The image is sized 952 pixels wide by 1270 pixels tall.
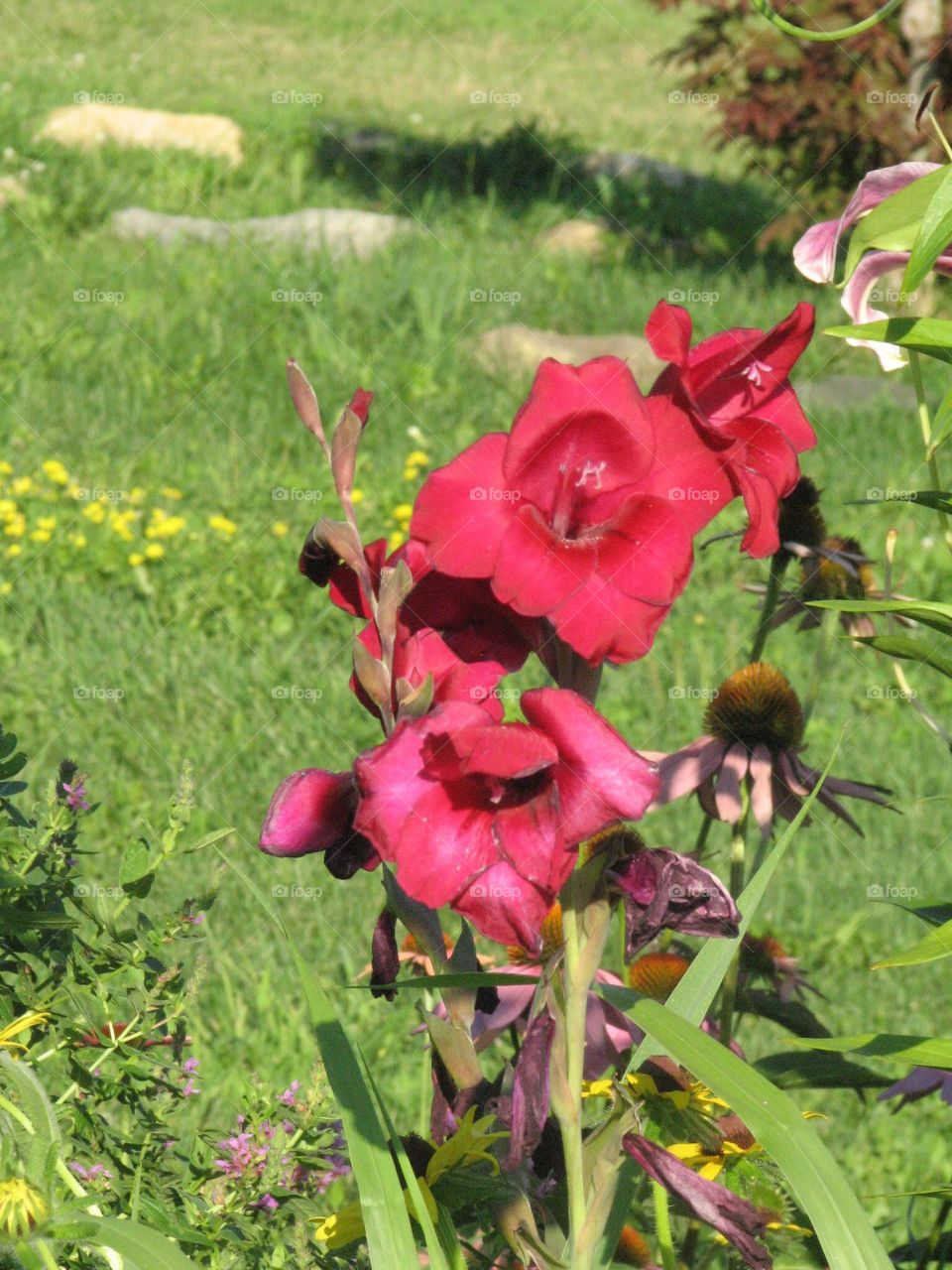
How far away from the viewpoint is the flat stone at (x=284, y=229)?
6035mm

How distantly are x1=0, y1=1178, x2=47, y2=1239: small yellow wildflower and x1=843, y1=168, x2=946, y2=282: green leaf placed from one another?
72cm

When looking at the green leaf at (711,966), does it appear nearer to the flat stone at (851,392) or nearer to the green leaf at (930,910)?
the green leaf at (930,910)

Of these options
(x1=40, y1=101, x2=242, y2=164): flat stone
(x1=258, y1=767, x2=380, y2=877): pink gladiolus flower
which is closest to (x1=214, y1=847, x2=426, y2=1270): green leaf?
(x1=258, y1=767, x2=380, y2=877): pink gladiolus flower

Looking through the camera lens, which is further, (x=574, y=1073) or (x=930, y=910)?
(x=930, y=910)

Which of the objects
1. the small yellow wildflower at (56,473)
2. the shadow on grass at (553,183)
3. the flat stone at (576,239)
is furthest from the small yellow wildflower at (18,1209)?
the shadow on grass at (553,183)

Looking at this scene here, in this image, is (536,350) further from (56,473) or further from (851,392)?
(56,473)

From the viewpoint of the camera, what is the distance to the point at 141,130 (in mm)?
7641

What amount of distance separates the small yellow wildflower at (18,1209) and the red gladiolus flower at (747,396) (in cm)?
51

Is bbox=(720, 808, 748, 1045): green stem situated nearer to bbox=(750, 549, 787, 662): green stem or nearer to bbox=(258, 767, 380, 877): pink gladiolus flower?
bbox=(750, 549, 787, 662): green stem

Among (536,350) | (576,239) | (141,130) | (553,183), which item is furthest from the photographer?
(141,130)

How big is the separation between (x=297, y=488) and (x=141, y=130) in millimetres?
4257

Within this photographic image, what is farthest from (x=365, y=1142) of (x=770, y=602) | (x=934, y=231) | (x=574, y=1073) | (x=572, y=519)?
(x=770, y=602)

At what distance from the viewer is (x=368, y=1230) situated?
33.4 inches

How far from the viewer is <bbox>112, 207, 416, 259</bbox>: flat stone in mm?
6035
